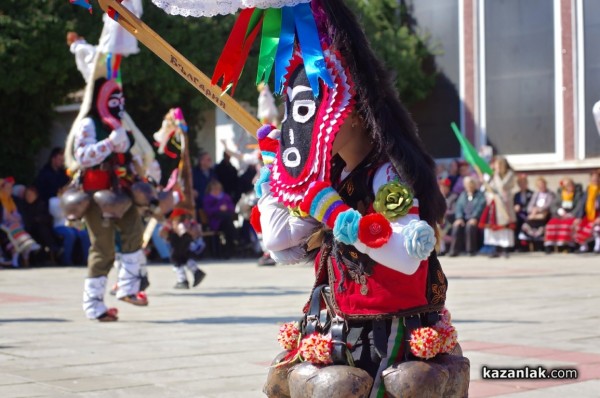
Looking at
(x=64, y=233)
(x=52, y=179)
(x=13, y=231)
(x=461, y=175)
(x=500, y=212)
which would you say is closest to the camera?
(x=13, y=231)

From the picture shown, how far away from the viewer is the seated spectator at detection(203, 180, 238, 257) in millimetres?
19547

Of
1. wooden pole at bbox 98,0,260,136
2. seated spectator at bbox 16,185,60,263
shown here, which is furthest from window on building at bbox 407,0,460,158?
wooden pole at bbox 98,0,260,136

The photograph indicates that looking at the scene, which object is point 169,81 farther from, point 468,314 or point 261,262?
point 468,314

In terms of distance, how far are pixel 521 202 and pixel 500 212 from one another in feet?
5.03

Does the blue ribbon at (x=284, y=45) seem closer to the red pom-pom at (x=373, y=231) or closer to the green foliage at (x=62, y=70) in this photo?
the red pom-pom at (x=373, y=231)

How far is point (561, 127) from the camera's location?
902 inches

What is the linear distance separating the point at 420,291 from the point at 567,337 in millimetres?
4464

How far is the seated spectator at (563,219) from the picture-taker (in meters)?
19.5

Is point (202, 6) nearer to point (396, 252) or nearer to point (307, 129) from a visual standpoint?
point (307, 129)

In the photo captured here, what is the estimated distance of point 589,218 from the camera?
1928cm

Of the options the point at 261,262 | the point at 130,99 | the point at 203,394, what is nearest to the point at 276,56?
the point at 203,394

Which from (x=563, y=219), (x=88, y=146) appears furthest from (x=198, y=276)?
(x=563, y=219)

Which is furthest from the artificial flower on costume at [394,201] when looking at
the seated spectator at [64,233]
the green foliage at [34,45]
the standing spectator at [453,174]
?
the standing spectator at [453,174]

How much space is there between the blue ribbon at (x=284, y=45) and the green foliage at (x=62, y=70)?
13.8 m
